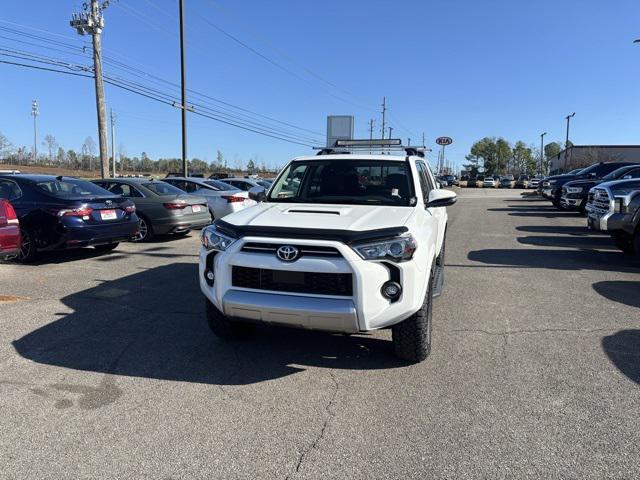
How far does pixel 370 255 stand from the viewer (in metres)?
3.68

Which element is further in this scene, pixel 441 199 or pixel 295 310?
pixel 441 199

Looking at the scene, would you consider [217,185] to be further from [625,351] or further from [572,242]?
[625,351]

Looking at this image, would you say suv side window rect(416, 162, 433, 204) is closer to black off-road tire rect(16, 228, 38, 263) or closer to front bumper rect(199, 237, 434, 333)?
front bumper rect(199, 237, 434, 333)

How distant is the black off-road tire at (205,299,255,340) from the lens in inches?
177

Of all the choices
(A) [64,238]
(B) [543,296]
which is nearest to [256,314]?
(B) [543,296]

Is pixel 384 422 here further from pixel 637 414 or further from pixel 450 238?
pixel 450 238

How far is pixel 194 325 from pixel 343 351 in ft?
5.61

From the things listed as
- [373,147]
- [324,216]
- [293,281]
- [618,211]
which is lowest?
[293,281]

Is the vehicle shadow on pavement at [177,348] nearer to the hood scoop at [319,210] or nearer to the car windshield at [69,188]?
the hood scoop at [319,210]

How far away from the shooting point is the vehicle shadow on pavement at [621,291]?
625cm

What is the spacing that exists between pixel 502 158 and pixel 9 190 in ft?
419

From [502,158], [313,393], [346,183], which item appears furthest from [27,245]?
[502,158]

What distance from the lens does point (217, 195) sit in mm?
13055

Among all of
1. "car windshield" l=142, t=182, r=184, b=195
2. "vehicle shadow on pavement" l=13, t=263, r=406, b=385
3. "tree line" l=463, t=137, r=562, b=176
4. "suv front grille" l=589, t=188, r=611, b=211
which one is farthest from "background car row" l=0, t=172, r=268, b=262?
"tree line" l=463, t=137, r=562, b=176
